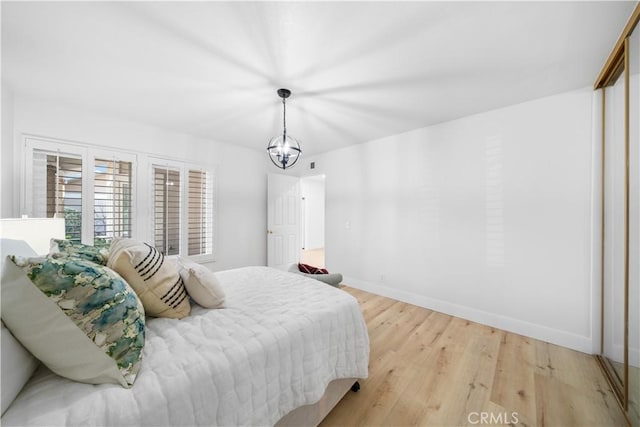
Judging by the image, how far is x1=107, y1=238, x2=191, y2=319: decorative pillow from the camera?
3.92ft

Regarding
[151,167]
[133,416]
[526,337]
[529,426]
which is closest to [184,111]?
[151,167]

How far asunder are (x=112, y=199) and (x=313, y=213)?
576 centimetres

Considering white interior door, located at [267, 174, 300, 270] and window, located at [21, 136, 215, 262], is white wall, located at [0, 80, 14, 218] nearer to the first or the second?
window, located at [21, 136, 215, 262]

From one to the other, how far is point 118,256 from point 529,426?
2.60 m

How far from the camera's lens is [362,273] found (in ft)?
13.0

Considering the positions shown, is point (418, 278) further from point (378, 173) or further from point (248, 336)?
point (248, 336)

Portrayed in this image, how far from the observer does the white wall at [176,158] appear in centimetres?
242

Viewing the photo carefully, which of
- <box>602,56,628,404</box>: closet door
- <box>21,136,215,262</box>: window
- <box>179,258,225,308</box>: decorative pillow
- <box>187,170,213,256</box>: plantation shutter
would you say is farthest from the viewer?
<box>187,170,213,256</box>: plantation shutter

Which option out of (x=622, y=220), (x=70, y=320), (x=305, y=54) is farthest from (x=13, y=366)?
(x=622, y=220)

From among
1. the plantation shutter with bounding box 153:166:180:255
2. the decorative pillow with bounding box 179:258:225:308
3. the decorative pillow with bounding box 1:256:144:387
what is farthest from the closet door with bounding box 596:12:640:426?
the plantation shutter with bounding box 153:166:180:255

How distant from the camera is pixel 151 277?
1248 millimetres

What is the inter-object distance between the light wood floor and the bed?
0.98 ft

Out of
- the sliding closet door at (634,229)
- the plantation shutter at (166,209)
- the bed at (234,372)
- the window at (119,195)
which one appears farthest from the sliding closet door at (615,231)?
the plantation shutter at (166,209)

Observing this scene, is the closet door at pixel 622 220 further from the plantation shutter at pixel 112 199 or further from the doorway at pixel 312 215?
the doorway at pixel 312 215
